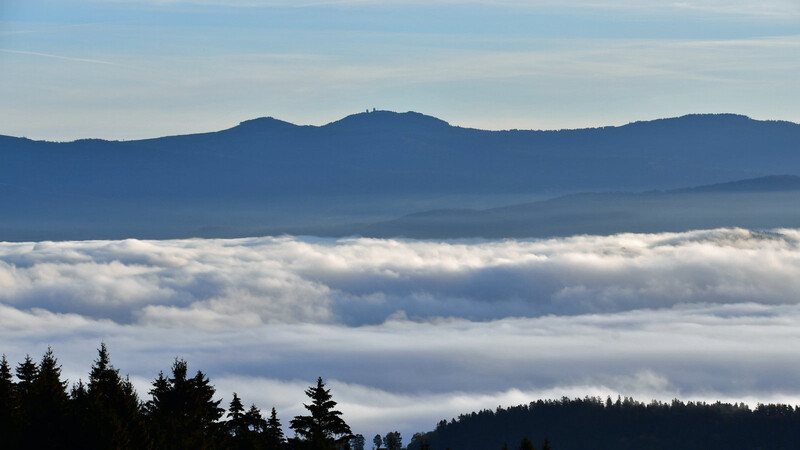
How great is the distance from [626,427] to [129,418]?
132044 mm

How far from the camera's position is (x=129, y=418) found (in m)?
32.4

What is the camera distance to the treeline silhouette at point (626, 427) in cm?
14638

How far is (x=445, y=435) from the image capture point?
166 m

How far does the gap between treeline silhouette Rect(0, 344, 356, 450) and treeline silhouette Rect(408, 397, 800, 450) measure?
336 feet

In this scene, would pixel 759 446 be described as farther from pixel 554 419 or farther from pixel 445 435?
pixel 445 435

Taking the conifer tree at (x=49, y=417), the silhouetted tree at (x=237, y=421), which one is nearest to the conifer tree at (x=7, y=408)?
the conifer tree at (x=49, y=417)

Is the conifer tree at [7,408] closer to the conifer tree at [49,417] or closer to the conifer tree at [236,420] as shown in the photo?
the conifer tree at [49,417]

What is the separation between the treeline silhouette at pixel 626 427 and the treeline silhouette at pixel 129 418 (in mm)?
102325

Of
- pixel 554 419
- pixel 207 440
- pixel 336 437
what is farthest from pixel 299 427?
pixel 554 419

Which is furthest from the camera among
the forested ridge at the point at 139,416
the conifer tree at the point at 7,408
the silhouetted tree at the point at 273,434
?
the silhouetted tree at the point at 273,434

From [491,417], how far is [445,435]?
7942 mm

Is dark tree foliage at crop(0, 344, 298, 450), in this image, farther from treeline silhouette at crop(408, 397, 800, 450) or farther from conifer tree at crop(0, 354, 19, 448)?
treeline silhouette at crop(408, 397, 800, 450)

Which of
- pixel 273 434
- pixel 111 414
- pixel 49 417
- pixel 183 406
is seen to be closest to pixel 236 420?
pixel 273 434

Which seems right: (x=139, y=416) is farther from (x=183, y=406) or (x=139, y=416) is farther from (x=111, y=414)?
(x=183, y=406)
